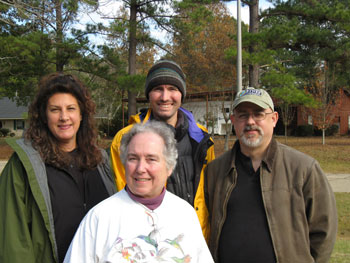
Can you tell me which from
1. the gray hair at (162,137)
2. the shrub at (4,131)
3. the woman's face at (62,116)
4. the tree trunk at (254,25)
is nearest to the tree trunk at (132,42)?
the tree trunk at (254,25)

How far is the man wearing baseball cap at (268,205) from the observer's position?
101 inches

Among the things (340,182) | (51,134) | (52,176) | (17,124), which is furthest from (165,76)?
(17,124)

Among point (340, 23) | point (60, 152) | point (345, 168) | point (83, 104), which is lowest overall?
point (345, 168)

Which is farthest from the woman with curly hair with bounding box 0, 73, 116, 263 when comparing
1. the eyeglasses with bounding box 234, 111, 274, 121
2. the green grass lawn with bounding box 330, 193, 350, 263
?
the green grass lawn with bounding box 330, 193, 350, 263

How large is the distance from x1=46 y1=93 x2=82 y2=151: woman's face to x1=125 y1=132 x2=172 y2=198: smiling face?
0.64m

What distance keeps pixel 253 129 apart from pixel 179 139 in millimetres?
661

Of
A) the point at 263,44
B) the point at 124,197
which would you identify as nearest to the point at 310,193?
the point at 124,197

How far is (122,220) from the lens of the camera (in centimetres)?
202

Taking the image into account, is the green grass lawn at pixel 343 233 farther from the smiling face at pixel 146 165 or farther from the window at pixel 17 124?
the window at pixel 17 124

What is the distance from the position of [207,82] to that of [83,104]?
92.0 feet

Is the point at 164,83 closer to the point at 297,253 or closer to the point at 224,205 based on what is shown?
the point at 224,205

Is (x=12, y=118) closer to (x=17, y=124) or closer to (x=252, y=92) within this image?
(x=17, y=124)

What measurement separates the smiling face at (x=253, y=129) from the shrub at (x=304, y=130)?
32481 mm

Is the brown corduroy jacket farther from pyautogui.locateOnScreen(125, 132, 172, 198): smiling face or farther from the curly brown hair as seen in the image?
the curly brown hair
